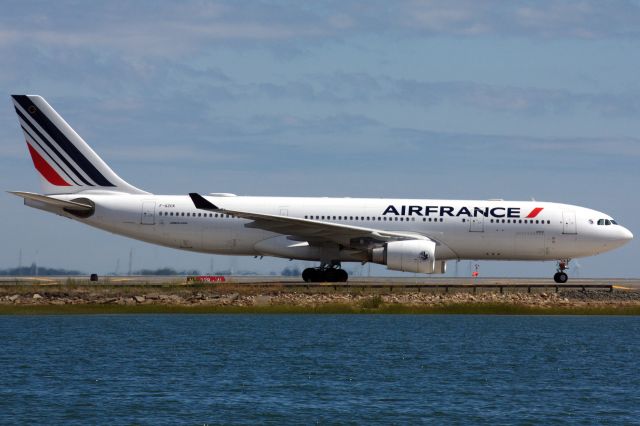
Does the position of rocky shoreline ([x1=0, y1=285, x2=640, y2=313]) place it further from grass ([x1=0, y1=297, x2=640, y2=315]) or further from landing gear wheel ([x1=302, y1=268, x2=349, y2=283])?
landing gear wheel ([x1=302, y1=268, x2=349, y2=283])

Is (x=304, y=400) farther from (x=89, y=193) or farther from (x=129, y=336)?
(x=89, y=193)

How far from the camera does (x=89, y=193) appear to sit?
5672cm

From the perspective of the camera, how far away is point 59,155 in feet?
188

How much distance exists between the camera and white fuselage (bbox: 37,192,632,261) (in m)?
54.0

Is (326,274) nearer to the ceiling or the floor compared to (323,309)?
nearer to the ceiling

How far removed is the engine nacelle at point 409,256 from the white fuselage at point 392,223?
2.18 metres

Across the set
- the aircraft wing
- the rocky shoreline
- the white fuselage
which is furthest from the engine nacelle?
the white fuselage

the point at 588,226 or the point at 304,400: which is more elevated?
the point at 588,226

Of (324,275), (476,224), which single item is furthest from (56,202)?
(476,224)

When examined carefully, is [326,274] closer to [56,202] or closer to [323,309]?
[323,309]

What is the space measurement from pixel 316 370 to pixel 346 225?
19.7 metres

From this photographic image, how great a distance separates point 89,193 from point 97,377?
25.7m

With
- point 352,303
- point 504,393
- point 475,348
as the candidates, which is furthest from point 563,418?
point 352,303

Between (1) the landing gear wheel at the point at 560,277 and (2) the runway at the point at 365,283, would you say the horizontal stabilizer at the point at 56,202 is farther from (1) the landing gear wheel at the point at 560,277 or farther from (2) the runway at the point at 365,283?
(1) the landing gear wheel at the point at 560,277
